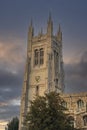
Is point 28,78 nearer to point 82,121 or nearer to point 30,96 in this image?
point 30,96

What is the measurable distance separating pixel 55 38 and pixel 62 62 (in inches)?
334

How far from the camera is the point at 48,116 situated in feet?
156

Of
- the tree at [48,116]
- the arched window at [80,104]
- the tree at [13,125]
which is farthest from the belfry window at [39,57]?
the tree at [48,116]

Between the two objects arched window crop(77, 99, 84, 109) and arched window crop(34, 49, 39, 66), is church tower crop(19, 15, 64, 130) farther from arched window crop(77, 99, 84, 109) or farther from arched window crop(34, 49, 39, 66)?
arched window crop(77, 99, 84, 109)

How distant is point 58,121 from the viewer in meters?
46.8

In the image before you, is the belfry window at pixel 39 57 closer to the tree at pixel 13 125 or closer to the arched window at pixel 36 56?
the arched window at pixel 36 56

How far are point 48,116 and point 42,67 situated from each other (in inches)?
1656

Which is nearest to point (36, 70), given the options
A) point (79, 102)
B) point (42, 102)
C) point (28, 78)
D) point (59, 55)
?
point (28, 78)

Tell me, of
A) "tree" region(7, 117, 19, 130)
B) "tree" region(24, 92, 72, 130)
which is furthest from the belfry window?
"tree" region(24, 92, 72, 130)

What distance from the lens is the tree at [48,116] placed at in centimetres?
4672

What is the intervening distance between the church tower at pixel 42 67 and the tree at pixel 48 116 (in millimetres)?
31812

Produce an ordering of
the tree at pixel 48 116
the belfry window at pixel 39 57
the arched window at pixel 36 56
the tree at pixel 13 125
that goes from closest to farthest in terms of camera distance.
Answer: the tree at pixel 48 116 < the belfry window at pixel 39 57 < the arched window at pixel 36 56 < the tree at pixel 13 125

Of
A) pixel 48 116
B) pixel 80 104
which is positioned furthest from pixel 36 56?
pixel 48 116

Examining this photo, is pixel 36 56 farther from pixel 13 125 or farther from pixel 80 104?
pixel 80 104
